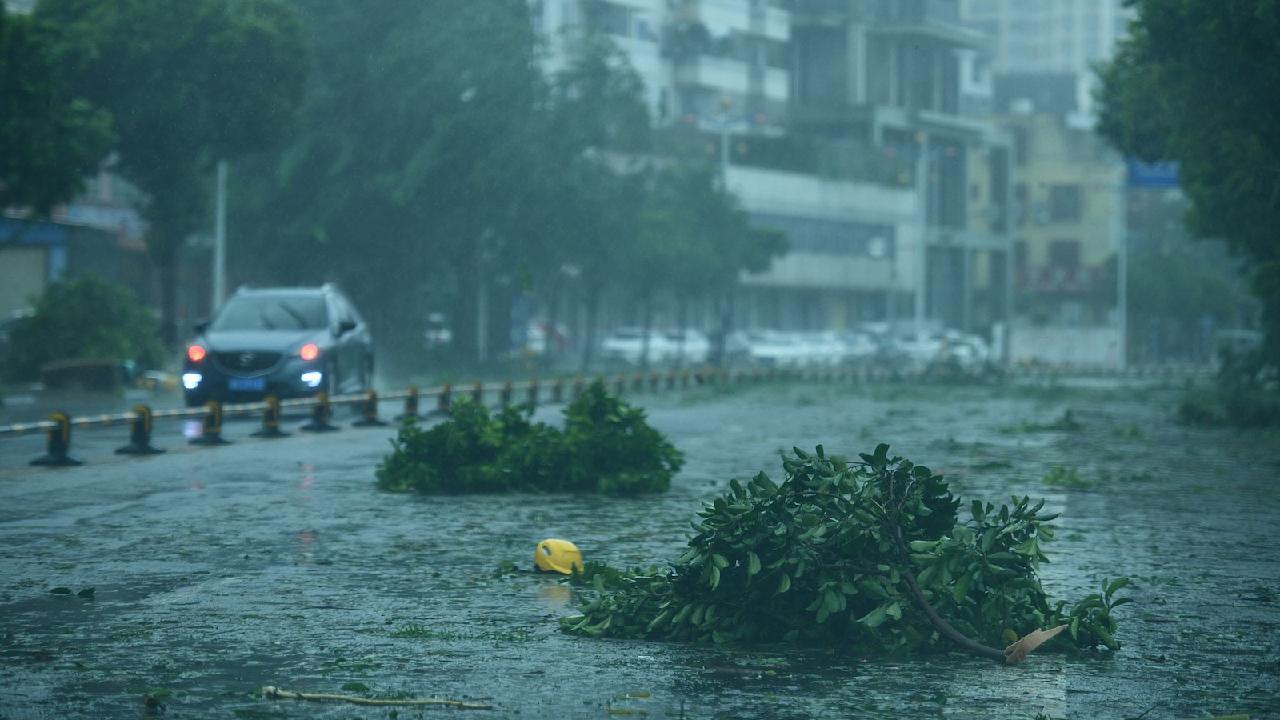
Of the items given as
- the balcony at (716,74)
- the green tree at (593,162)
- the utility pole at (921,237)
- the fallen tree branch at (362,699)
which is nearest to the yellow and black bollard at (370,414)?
the fallen tree branch at (362,699)

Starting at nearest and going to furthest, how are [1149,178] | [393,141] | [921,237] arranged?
[1149,178], [393,141], [921,237]

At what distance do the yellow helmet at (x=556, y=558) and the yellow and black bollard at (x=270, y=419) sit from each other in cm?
1265

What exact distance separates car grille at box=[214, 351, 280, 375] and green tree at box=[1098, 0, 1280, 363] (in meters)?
12.8

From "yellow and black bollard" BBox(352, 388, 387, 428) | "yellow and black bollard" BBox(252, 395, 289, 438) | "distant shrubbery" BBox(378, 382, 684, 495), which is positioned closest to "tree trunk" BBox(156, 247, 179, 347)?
"yellow and black bollard" BBox(352, 388, 387, 428)

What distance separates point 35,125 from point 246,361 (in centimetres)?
804

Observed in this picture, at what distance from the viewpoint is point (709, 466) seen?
19.6 meters

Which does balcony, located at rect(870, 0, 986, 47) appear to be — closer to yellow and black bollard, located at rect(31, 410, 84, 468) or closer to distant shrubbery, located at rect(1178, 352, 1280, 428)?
distant shrubbery, located at rect(1178, 352, 1280, 428)

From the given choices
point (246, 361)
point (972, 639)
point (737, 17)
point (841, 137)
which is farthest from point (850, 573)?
point (841, 137)

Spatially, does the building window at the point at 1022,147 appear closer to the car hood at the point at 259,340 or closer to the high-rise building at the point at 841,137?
the high-rise building at the point at 841,137

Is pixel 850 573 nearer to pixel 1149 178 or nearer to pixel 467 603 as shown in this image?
pixel 467 603

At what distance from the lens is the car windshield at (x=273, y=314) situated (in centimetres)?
2659

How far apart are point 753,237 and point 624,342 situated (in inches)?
245

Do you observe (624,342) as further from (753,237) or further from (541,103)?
(541,103)

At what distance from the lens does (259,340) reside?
25.7 m
